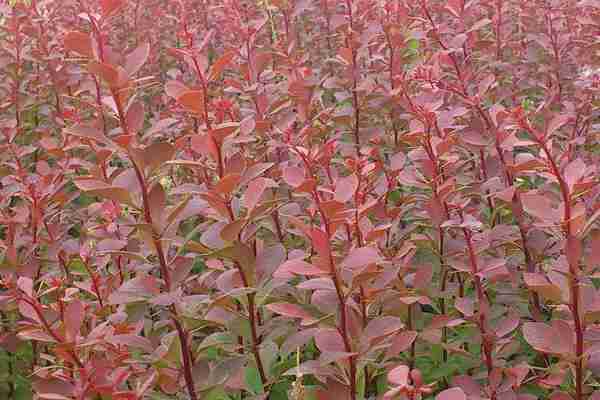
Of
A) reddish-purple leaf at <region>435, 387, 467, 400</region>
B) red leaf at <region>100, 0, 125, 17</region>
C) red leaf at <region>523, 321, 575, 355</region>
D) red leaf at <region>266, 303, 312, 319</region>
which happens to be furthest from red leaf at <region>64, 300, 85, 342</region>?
red leaf at <region>523, 321, 575, 355</region>

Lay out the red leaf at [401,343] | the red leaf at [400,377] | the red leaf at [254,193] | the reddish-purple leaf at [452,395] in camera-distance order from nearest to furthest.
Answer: the red leaf at [400,377], the reddish-purple leaf at [452,395], the red leaf at [401,343], the red leaf at [254,193]

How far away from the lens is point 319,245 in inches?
53.9

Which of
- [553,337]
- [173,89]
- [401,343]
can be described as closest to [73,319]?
[173,89]

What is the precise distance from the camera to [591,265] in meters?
1.46

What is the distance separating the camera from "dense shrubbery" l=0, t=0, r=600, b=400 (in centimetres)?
146

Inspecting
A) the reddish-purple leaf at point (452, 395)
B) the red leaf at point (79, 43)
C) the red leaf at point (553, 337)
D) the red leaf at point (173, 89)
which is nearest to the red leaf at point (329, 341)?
the reddish-purple leaf at point (452, 395)

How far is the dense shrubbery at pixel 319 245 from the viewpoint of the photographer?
1465 millimetres

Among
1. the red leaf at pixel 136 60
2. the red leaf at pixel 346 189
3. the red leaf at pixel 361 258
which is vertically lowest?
the red leaf at pixel 361 258

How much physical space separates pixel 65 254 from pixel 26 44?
1.58 metres

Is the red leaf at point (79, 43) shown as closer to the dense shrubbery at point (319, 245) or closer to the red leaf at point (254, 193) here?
the dense shrubbery at point (319, 245)

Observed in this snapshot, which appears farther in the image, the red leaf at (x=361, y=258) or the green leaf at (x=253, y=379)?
the green leaf at (x=253, y=379)

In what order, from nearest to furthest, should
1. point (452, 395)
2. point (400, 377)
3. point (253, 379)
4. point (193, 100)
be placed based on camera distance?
1. point (400, 377)
2. point (452, 395)
3. point (193, 100)
4. point (253, 379)

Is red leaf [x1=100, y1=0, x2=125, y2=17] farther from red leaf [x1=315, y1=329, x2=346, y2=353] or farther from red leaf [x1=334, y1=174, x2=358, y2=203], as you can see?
red leaf [x1=315, y1=329, x2=346, y2=353]

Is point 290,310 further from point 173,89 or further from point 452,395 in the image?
point 173,89
